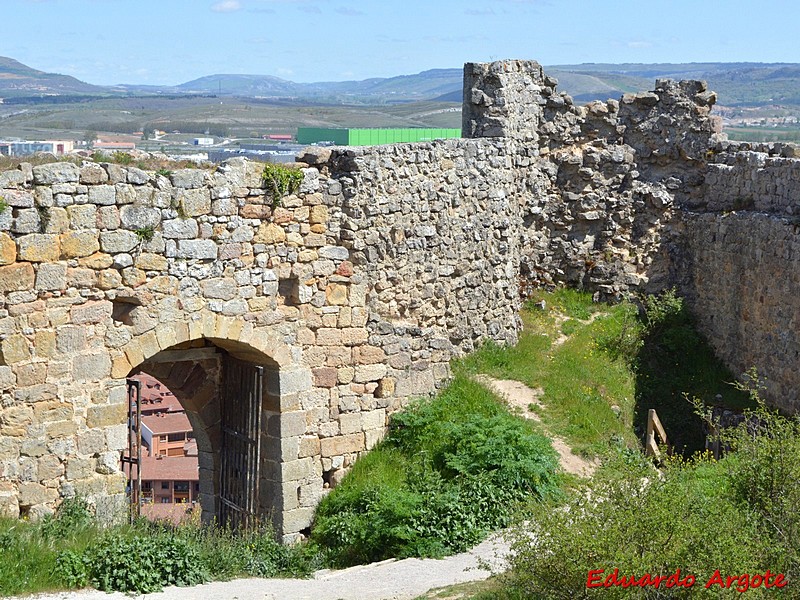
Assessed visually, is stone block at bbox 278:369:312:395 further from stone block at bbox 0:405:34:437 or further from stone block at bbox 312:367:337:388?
stone block at bbox 0:405:34:437

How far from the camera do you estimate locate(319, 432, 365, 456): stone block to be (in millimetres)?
13242

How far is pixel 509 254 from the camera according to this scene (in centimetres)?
1573

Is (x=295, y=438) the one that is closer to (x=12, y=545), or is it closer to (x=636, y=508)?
(x=12, y=545)

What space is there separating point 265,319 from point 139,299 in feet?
5.15

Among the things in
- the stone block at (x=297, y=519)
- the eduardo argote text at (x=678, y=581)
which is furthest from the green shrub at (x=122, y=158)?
the eduardo argote text at (x=678, y=581)

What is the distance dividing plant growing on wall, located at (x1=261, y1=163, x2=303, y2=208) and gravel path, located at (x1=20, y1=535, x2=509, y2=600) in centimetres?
403

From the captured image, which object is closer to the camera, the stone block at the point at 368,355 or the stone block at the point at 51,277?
the stone block at the point at 51,277

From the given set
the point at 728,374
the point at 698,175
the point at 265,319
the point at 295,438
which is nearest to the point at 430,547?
the point at 295,438

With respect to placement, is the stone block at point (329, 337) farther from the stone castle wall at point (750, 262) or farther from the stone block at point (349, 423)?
the stone castle wall at point (750, 262)

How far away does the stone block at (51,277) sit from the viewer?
35.7 ft

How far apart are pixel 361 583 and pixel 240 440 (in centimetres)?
313

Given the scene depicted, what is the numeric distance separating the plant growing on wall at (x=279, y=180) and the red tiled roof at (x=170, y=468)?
14.3 m

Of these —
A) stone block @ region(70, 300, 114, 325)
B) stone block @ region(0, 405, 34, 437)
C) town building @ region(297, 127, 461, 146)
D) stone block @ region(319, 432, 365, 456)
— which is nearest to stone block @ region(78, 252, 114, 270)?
stone block @ region(70, 300, 114, 325)

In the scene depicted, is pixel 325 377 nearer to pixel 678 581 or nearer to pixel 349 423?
pixel 349 423
